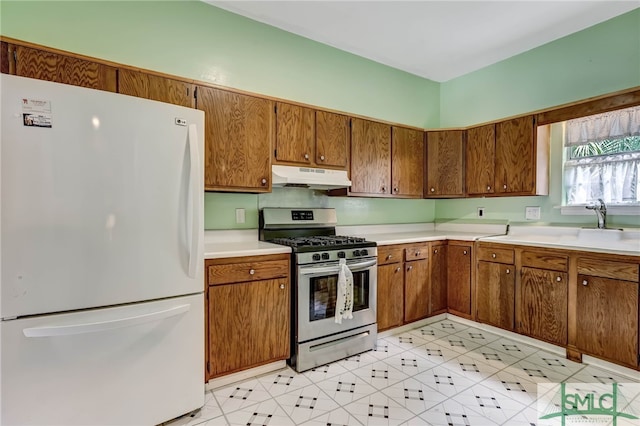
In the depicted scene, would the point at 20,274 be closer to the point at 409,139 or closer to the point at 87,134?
the point at 87,134

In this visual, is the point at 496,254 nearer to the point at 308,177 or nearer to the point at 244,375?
the point at 308,177

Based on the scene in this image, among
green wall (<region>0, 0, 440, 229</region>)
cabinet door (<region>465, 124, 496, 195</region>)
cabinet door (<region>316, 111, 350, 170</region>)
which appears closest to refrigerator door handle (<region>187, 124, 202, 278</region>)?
green wall (<region>0, 0, 440, 229</region>)

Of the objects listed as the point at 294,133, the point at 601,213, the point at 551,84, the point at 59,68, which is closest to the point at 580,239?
the point at 601,213

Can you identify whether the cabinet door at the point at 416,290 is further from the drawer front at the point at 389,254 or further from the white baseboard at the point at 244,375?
the white baseboard at the point at 244,375

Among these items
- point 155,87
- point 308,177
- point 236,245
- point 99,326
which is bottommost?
point 99,326

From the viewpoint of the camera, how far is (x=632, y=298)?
87.2 inches

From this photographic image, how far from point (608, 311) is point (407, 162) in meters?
2.12

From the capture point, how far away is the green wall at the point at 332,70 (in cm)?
223

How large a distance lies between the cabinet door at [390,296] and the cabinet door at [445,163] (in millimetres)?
1183

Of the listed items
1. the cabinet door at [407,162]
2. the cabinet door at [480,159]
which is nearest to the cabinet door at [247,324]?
the cabinet door at [407,162]

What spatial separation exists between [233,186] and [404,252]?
173 centimetres

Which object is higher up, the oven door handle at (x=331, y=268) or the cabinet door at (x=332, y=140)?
the cabinet door at (x=332, y=140)

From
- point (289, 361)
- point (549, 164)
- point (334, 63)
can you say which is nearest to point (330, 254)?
point (289, 361)

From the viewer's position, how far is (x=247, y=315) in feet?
7.23
